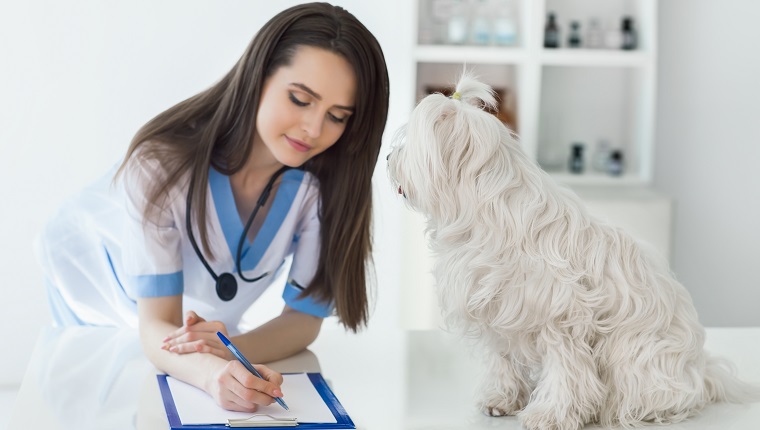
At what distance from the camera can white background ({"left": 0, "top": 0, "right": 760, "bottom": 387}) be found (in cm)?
343

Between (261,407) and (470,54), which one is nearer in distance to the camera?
(261,407)

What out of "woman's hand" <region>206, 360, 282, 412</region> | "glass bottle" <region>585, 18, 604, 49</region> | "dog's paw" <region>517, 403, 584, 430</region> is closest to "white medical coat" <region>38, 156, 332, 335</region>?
"woman's hand" <region>206, 360, 282, 412</region>

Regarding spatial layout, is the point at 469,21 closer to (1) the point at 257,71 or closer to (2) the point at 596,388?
(1) the point at 257,71

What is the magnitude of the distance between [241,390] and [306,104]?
0.53 meters

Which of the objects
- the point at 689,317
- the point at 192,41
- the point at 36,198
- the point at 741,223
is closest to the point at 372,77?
the point at 689,317

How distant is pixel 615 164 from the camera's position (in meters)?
3.40

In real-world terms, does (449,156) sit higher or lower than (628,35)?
lower

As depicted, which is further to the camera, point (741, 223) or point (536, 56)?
point (741, 223)

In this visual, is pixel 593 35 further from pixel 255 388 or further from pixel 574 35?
pixel 255 388

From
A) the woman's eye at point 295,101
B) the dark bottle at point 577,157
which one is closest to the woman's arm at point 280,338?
the woman's eye at point 295,101

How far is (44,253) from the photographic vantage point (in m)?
2.06

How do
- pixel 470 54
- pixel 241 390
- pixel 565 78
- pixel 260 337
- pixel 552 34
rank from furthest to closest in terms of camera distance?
pixel 565 78, pixel 552 34, pixel 470 54, pixel 260 337, pixel 241 390

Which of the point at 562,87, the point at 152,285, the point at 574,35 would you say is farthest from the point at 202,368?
the point at 562,87

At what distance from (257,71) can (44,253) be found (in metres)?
0.89
